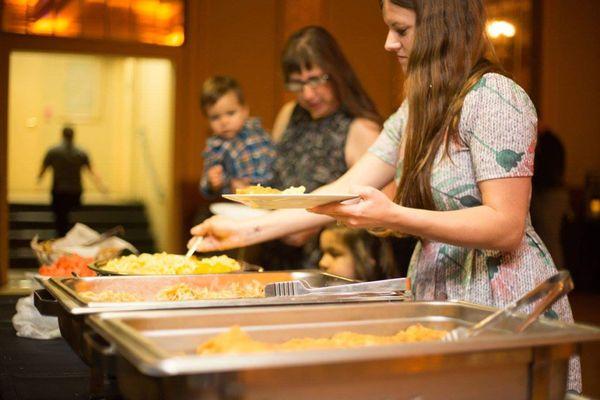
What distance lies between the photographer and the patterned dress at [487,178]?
147cm

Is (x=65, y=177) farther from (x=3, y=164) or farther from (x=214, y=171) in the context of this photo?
(x=214, y=171)

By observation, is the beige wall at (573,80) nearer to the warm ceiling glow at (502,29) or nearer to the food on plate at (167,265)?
the warm ceiling glow at (502,29)

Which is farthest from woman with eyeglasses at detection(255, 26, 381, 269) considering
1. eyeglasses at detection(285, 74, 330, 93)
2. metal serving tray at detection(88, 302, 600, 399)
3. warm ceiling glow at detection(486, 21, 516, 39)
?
warm ceiling glow at detection(486, 21, 516, 39)

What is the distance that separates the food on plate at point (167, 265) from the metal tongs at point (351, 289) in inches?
17.8

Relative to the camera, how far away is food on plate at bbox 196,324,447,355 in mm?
957

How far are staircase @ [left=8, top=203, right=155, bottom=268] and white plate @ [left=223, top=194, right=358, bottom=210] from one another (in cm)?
612

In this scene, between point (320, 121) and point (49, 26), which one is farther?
point (49, 26)

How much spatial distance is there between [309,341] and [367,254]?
1.49m

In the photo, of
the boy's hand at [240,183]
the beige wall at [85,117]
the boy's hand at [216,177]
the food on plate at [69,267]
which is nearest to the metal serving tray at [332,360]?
the food on plate at [69,267]

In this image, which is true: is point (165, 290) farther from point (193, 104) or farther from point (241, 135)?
point (193, 104)

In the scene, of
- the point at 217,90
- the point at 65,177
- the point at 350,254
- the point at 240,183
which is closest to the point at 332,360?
the point at 350,254

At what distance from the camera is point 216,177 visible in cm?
359

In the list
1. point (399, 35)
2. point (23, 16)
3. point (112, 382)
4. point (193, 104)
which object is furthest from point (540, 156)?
point (112, 382)

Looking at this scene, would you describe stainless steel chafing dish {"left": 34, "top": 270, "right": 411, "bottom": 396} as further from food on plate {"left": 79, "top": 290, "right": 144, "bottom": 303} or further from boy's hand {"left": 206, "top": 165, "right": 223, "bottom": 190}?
boy's hand {"left": 206, "top": 165, "right": 223, "bottom": 190}
